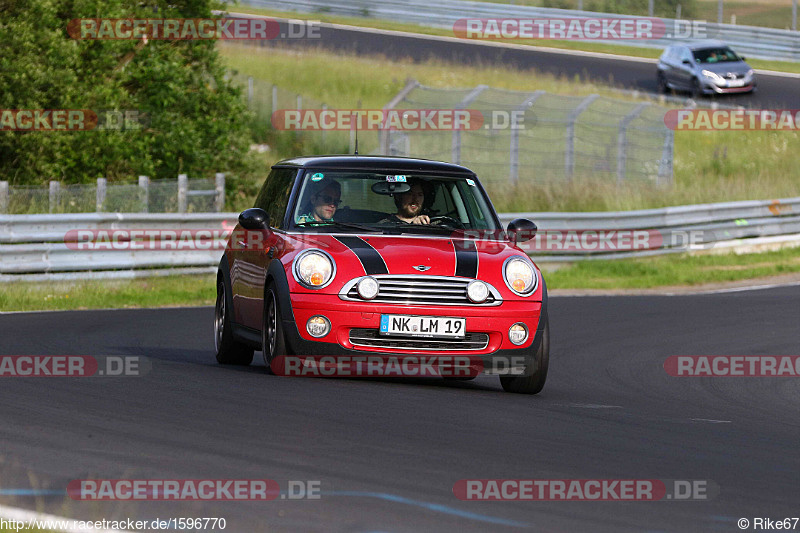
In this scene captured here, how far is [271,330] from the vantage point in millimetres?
9156

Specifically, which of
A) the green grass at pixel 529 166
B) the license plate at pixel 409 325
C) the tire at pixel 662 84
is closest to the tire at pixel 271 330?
the license plate at pixel 409 325

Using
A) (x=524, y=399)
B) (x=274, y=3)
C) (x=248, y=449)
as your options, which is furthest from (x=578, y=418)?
(x=274, y=3)

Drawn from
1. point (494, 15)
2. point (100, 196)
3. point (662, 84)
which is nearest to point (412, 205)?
point (100, 196)

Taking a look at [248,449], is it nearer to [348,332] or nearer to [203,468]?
[203,468]

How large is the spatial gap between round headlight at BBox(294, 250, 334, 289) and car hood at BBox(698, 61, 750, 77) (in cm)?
3065

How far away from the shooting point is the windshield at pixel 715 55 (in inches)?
1484

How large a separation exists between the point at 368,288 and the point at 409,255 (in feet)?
1.24

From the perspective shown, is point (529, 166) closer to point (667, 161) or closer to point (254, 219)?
point (667, 161)

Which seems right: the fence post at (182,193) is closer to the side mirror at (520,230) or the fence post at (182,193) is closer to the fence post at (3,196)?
the fence post at (3,196)

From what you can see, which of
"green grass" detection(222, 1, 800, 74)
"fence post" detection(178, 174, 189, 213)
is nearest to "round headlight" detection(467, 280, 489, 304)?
"fence post" detection(178, 174, 189, 213)

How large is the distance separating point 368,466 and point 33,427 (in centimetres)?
191

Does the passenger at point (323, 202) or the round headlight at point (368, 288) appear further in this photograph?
the passenger at point (323, 202)

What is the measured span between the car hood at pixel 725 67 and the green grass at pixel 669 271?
14.3m

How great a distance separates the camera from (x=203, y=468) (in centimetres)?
579
